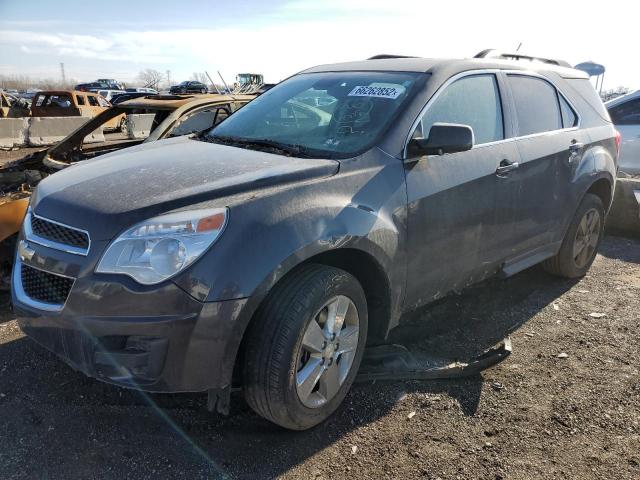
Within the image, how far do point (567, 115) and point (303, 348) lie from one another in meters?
3.22

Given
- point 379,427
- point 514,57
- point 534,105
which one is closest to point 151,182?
point 379,427

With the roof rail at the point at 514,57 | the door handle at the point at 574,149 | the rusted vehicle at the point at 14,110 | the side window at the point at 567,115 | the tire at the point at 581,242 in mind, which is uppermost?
the roof rail at the point at 514,57

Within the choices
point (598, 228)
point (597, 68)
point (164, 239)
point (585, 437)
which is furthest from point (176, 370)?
point (597, 68)

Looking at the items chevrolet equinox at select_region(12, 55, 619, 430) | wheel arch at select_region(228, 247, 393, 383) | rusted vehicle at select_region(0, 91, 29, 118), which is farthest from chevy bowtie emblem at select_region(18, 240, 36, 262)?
rusted vehicle at select_region(0, 91, 29, 118)

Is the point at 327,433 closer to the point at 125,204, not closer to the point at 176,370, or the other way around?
the point at 176,370

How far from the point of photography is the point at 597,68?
86.3ft

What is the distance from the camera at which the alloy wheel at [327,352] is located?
2.71 m

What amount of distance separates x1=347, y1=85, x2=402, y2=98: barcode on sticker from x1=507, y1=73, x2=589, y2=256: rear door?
109 cm

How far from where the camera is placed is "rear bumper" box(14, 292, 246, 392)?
2.29 m

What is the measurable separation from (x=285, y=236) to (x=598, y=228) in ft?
12.5

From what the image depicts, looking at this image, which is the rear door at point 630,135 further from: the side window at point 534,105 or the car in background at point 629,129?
the side window at point 534,105

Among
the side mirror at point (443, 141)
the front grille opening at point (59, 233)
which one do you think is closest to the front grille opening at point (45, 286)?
the front grille opening at point (59, 233)

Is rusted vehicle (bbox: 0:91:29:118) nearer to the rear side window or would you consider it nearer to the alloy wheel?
the rear side window

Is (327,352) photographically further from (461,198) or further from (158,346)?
(461,198)
